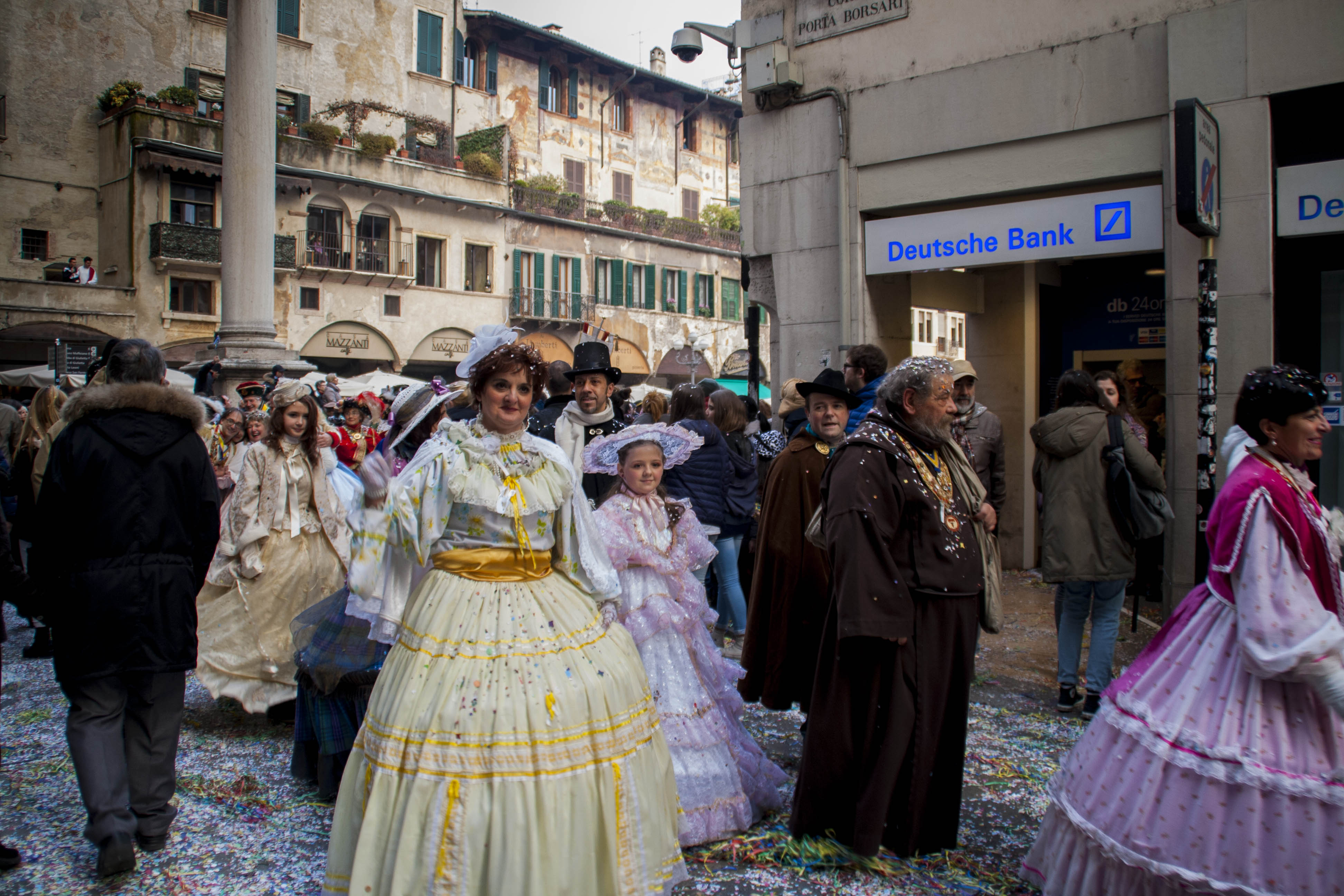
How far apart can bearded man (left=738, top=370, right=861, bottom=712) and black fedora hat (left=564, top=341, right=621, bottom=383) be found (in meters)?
1.43

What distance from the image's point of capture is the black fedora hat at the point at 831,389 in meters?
4.64

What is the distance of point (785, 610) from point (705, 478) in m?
2.17

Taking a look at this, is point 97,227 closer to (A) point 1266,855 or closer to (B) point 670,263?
(B) point 670,263

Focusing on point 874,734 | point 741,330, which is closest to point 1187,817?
point 874,734

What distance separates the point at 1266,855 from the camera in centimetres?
258

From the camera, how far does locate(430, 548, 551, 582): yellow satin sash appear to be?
9.98ft

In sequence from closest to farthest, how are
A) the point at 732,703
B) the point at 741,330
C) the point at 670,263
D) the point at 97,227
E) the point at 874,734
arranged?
the point at 874,734
the point at 732,703
the point at 97,227
the point at 670,263
the point at 741,330

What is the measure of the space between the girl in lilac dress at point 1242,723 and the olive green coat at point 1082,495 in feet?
7.49

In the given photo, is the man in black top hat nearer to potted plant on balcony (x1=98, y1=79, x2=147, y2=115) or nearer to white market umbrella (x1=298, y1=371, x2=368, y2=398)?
white market umbrella (x1=298, y1=371, x2=368, y2=398)

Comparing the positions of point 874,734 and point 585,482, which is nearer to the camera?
point 874,734

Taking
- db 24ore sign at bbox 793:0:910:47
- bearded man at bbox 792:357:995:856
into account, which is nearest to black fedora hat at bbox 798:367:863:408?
bearded man at bbox 792:357:995:856

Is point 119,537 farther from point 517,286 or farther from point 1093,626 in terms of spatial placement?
point 517,286

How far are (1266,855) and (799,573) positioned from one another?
230cm

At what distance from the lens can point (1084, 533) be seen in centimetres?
530
